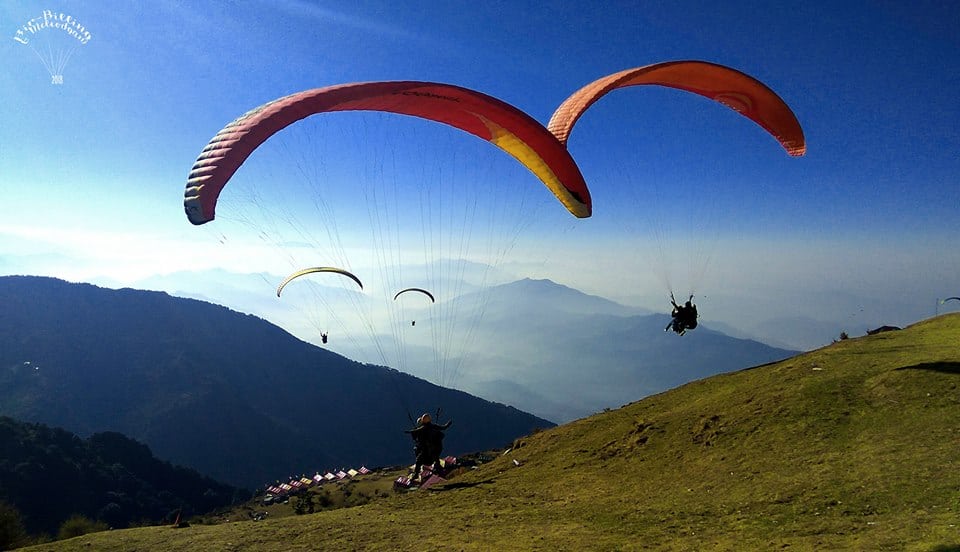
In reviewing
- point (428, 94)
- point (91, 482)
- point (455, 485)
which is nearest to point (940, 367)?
point (455, 485)

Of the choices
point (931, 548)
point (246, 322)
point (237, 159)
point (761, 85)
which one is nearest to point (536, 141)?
point (237, 159)

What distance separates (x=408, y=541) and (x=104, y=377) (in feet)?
443

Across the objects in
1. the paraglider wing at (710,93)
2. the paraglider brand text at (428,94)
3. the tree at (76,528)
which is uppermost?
the paraglider wing at (710,93)

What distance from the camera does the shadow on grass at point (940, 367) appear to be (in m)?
12.4

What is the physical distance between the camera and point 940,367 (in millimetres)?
12789

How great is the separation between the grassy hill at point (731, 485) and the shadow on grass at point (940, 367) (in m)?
0.06

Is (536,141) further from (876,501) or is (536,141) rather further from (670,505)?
(876,501)

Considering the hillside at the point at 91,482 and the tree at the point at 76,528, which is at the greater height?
the tree at the point at 76,528

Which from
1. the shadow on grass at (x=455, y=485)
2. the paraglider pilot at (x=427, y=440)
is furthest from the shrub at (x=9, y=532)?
the shadow on grass at (x=455, y=485)

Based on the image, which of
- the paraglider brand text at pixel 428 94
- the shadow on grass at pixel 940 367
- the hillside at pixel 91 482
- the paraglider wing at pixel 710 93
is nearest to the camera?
the paraglider brand text at pixel 428 94

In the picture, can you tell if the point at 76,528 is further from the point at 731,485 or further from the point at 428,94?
the point at 731,485

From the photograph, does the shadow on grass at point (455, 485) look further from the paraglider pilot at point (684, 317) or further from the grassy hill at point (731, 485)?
the paraglider pilot at point (684, 317)

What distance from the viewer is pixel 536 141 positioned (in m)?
12.5

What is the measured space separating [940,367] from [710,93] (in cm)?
1000
